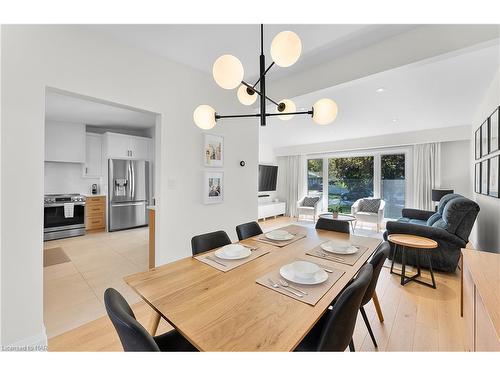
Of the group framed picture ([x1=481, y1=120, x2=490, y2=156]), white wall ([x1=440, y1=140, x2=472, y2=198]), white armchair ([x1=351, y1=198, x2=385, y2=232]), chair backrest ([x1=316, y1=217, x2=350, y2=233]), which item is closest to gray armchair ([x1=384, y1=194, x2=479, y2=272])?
framed picture ([x1=481, y1=120, x2=490, y2=156])

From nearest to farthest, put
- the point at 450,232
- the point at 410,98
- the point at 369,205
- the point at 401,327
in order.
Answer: the point at 401,327 < the point at 450,232 < the point at 410,98 < the point at 369,205

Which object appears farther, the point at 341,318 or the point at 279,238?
the point at 279,238

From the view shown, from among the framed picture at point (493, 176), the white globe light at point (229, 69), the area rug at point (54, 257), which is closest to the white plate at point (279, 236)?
the white globe light at point (229, 69)

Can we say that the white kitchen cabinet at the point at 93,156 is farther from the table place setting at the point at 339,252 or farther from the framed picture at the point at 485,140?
the framed picture at the point at 485,140

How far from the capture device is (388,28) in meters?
1.79

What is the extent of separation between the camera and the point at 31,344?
1.51m

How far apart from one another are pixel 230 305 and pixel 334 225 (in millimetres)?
1697

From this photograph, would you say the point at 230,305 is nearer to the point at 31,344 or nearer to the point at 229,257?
the point at 229,257

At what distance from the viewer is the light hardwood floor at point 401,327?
156 cm

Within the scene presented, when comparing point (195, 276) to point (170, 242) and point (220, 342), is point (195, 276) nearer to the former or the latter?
point (220, 342)

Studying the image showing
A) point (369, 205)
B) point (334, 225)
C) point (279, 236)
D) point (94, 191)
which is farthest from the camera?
point (369, 205)

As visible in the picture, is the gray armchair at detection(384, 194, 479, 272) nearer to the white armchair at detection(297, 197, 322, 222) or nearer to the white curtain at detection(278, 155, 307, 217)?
the white armchair at detection(297, 197, 322, 222)

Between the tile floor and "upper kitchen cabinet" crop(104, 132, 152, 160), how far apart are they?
1.79 m

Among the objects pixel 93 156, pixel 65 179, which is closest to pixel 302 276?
pixel 93 156
